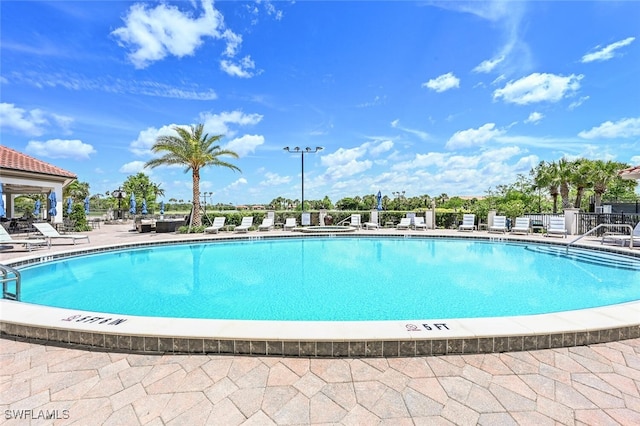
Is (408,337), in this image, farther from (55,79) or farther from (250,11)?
(55,79)

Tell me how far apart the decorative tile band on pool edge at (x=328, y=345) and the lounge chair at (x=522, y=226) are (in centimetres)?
1343

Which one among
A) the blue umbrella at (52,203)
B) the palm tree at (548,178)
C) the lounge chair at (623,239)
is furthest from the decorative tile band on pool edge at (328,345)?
the palm tree at (548,178)

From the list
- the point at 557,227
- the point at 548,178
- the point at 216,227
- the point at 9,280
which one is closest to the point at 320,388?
the point at 9,280

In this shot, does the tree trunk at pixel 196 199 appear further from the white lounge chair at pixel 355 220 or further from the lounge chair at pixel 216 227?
the white lounge chair at pixel 355 220

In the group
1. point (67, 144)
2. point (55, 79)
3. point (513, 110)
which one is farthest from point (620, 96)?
point (67, 144)

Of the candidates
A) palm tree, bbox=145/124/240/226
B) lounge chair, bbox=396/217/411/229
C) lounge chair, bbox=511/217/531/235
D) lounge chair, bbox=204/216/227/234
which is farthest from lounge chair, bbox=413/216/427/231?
palm tree, bbox=145/124/240/226

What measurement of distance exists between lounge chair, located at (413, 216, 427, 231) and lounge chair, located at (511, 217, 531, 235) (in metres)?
4.47

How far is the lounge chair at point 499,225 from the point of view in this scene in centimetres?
1554

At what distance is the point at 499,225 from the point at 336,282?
40.0 feet

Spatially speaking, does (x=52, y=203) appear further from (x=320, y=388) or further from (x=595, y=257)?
(x=595, y=257)

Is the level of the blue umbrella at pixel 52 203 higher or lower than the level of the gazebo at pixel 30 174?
lower

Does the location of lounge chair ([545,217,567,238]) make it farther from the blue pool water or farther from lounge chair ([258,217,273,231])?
lounge chair ([258,217,273,231])

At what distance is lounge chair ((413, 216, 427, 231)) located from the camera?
1778cm

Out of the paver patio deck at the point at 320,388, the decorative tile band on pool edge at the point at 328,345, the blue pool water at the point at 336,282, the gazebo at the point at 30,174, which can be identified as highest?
the gazebo at the point at 30,174
